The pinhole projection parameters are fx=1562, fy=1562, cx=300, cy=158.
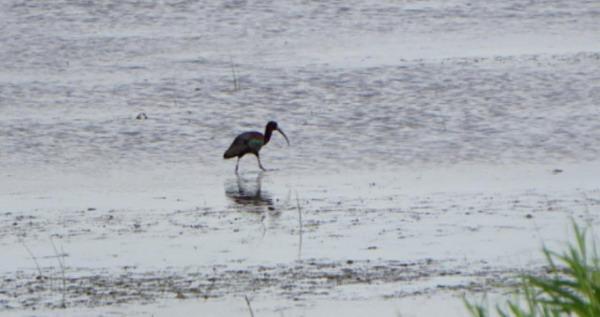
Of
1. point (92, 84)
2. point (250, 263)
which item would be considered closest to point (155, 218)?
point (250, 263)

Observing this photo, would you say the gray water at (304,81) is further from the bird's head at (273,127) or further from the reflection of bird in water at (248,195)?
the reflection of bird in water at (248,195)

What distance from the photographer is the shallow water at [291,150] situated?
9047 millimetres

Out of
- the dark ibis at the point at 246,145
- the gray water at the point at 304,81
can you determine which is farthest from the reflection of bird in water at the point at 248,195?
the gray water at the point at 304,81

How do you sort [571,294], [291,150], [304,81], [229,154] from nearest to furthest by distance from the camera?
[571,294] → [229,154] → [291,150] → [304,81]

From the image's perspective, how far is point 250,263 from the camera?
948 cm

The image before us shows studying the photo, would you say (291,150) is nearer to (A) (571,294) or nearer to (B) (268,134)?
(B) (268,134)

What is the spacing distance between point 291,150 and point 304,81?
380 centimetres

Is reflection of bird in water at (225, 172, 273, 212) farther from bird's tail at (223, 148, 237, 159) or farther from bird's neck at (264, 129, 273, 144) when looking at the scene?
bird's neck at (264, 129, 273, 144)

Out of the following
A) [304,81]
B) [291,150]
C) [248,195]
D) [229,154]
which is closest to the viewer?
[248,195]

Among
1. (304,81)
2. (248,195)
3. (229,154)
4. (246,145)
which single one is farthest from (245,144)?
(304,81)

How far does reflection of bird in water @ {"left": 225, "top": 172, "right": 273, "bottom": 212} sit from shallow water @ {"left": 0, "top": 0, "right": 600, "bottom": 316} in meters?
0.04

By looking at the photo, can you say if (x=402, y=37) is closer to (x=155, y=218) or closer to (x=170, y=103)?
(x=170, y=103)

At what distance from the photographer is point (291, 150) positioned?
1536 centimetres

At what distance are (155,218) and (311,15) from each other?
43.3ft
